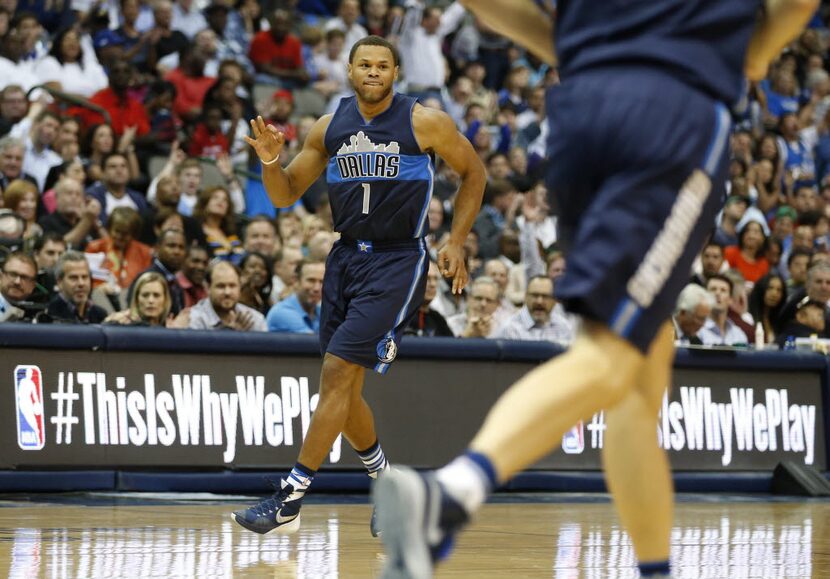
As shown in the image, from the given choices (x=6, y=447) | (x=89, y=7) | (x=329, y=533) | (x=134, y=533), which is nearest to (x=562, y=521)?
(x=329, y=533)

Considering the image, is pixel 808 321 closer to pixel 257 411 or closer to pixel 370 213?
pixel 257 411

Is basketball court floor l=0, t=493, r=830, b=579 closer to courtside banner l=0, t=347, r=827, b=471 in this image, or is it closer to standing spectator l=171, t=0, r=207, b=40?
courtside banner l=0, t=347, r=827, b=471

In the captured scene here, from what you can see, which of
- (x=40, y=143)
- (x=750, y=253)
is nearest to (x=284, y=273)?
(x=40, y=143)

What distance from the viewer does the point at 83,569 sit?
18.3ft

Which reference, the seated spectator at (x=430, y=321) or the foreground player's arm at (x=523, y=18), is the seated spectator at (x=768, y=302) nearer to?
the seated spectator at (x=430, y=321)

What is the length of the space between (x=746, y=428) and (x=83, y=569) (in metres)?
6.99

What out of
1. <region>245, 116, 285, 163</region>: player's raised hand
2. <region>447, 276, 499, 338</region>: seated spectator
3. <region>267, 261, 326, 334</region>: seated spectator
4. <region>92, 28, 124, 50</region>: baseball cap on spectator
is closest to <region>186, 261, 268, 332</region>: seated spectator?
<region>267, 261, 326, 334</region>: seated spectator

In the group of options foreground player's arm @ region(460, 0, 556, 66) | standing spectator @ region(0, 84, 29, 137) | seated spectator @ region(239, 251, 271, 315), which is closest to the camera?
foreground player's arm @ region(460, 0, 556, 66)

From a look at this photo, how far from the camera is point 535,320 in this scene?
11.7 meters

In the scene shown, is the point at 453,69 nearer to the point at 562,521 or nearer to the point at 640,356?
the point at 562,521

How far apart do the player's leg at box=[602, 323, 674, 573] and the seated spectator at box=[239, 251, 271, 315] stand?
732 cm

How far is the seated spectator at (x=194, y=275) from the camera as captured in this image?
1141 cm

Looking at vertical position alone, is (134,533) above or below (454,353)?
below

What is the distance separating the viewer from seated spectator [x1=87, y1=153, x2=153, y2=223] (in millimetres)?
12867
